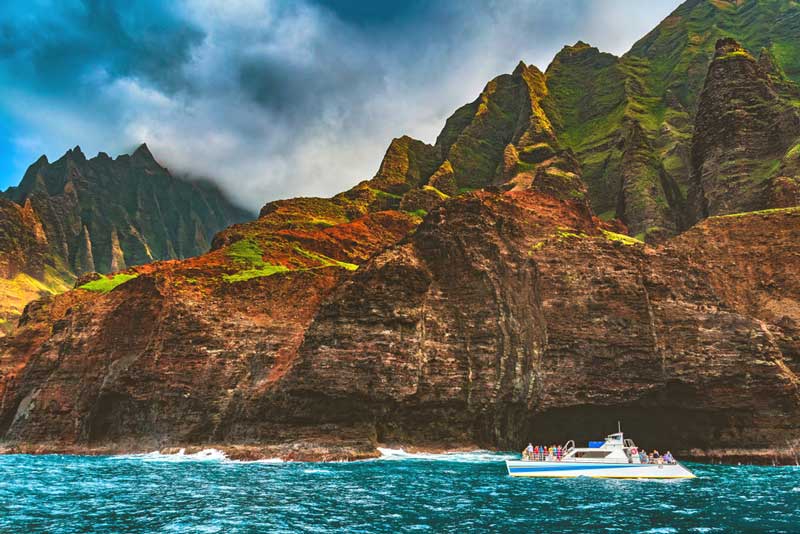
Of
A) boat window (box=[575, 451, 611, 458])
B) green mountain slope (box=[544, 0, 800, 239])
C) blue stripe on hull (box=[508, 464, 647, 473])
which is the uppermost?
green mountain slope (box=[544, 0, 800, 239])

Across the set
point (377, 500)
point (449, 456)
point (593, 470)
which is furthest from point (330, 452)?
point (377, 500)

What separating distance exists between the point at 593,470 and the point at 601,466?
74 cm

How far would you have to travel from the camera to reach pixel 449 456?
62719 mm

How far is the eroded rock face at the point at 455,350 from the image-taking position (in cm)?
6134

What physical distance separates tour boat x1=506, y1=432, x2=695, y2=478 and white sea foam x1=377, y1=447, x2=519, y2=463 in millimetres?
10851

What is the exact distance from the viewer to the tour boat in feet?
146

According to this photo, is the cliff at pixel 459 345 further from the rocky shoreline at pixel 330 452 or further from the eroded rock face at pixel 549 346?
the rocky shoreline at pixel 330 452

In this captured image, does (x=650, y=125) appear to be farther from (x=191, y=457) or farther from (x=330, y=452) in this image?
(x=191, y=457)

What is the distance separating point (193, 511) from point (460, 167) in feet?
492

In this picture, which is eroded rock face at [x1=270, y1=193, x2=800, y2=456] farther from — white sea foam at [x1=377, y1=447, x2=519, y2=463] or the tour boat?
the tour boat

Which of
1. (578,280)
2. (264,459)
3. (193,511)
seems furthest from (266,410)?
(578,280)

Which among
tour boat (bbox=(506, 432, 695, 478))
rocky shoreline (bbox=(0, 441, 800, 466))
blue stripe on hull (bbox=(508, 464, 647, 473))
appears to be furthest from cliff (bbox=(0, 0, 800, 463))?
blue stripe on hull (bbox=(508, 464, 647, 473))

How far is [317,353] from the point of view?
6575 cm

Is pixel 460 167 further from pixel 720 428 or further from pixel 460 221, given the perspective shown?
pixel 720 428
